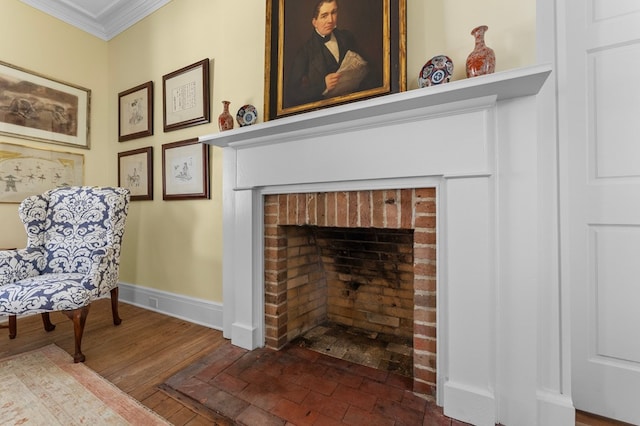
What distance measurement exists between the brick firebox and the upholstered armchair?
1155 millimetres

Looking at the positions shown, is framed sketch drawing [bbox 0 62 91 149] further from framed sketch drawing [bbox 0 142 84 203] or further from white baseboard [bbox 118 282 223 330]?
white baseboard [bbox 118 282 223 330]

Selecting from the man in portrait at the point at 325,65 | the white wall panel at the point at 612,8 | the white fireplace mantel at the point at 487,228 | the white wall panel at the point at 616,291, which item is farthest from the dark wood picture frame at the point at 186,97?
the white wall panel at the point at 616,291

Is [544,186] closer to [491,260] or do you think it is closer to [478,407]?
[491,260]

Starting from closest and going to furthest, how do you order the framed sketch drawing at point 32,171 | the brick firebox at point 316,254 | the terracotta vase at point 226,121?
the brick firebox at point 316,254, the terracotta vase at point 226,121, the framed sketch drawing at point 32,171

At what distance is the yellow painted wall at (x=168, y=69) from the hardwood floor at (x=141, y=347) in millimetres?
302

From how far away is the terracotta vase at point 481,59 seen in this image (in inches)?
44.8

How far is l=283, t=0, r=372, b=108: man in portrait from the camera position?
1497 millimetres

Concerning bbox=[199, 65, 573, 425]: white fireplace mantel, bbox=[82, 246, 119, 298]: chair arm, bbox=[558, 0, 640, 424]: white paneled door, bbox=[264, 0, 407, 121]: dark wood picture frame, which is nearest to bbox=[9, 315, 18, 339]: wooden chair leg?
bbox=[82, 246, 119, 298]: chair arm

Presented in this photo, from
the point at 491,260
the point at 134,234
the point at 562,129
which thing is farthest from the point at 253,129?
the point at 134,234

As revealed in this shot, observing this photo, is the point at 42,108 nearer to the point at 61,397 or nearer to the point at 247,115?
the point at 247,115

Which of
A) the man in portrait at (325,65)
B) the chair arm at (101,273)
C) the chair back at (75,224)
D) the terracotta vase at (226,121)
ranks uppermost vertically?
the man in portrait at (325,65)

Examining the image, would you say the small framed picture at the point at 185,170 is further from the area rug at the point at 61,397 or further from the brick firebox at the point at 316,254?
the area rug at the point at 61,397

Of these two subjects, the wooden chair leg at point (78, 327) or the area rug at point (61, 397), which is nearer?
the area rug at point (61, 397)

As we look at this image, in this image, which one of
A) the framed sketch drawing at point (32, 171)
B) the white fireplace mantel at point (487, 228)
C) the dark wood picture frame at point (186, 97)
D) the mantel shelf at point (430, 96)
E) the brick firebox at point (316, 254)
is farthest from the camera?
the framed sketch drawing at point (32, 171)
